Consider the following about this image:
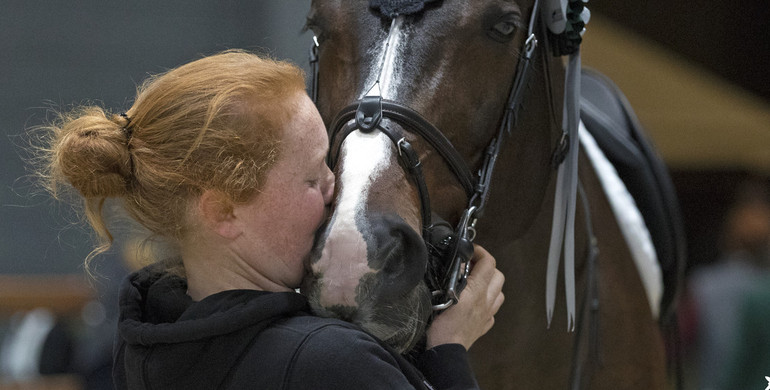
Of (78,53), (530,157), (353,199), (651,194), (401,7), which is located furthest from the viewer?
(78,53)

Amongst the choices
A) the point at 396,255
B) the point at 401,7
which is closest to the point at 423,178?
the point at 396,255

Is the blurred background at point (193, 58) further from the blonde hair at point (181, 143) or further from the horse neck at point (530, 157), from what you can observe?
the horse neck at point (530, 157)

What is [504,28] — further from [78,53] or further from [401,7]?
[78,53]

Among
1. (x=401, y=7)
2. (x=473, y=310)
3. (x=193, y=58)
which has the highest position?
(x=401, y=7)

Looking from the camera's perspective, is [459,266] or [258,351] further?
[459,266]

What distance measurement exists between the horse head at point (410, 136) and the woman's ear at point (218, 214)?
12 cm

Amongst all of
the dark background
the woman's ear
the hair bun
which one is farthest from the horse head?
the dark background

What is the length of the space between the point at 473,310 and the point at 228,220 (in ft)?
1.42

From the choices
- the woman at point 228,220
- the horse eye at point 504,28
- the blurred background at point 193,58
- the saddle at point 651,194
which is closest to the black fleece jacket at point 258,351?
the woman at point 228,220

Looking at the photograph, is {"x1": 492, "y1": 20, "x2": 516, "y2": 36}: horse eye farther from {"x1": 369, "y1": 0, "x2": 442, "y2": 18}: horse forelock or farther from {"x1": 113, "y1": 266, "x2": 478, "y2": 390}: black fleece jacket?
{"x1": 113, "y1": 266, "x2": 478, "y2": 390}: black fleece jacket

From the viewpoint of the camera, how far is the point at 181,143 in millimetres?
1105

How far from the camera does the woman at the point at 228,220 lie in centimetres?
107

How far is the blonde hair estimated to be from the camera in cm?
110

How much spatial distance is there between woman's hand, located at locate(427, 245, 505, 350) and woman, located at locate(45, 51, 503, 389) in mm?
47
